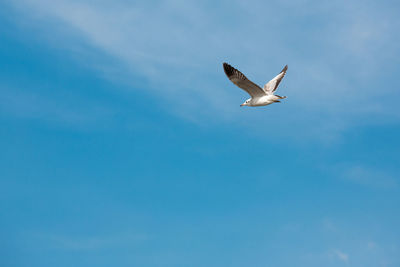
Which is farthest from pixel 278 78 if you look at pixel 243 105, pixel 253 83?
pixel 253 83

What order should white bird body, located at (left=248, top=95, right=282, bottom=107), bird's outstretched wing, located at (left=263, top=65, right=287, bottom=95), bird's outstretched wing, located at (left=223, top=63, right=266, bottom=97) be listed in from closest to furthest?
bird's outstretched wing, located at (left=223, top=63, right=266, bottom=97) < white bird body, located at (left=248, top=95, right=282, bottom=107) < bird's outstretched wing, located at (left=263, top=65, right=287, bottom=95)

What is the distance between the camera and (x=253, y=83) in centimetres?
3206

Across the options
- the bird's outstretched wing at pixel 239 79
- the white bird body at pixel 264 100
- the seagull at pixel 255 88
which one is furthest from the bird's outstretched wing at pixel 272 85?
the bird's outstretched wing at pixel 239 79

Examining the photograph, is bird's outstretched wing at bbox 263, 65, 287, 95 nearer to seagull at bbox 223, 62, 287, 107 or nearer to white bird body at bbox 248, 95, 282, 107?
seagull at bbox 223, 62, 287, 107

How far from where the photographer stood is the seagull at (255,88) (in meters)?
31.9

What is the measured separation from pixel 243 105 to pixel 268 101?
3.09m

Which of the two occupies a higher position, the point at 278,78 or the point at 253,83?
the point at 278,78

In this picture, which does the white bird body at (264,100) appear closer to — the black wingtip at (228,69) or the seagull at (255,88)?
the seagull at (255,88)

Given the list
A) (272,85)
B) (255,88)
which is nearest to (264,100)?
(255,88)

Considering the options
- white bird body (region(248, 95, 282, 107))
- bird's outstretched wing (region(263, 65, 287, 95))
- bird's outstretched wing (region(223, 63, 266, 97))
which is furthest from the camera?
bird's outstretched wing (region(263, 65, 287, 95))

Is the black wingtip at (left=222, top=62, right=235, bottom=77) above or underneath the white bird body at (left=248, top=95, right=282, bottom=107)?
above

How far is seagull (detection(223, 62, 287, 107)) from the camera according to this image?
3194 cm

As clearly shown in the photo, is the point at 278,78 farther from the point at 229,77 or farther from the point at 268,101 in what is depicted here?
the point at 229,77

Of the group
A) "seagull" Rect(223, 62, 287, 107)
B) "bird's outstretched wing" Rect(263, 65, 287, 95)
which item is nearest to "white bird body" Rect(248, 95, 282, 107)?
"seagull" Rect(223, 62, 287, 107)
